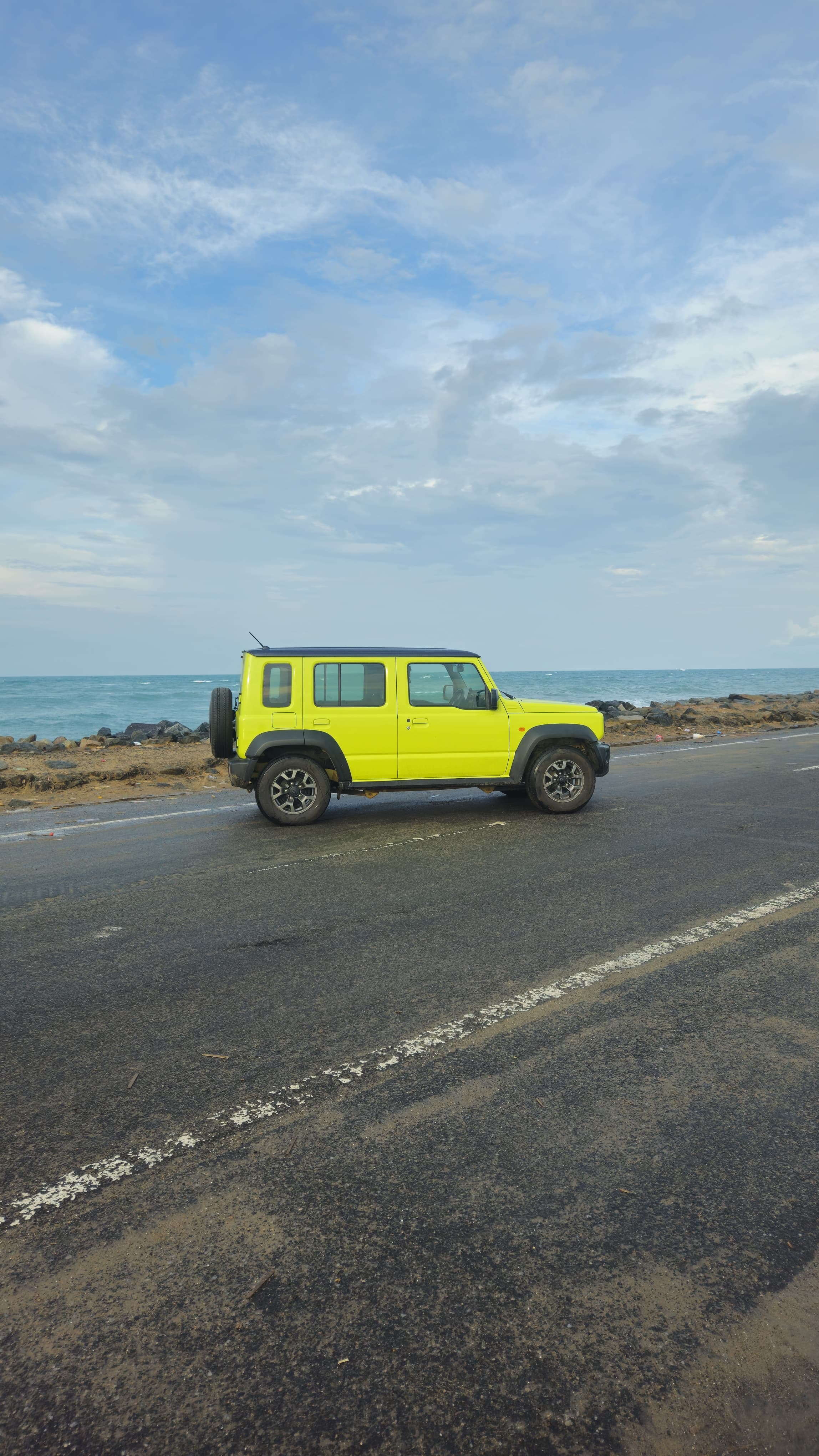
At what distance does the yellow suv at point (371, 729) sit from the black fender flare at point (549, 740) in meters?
0.02

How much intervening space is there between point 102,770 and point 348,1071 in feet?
39.6

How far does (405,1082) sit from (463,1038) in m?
0.48

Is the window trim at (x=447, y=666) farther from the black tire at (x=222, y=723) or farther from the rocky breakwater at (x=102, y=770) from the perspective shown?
the rocky breakwater at (x=102, y=770)

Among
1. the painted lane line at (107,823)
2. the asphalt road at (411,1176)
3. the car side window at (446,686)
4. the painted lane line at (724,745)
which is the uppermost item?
the car side window at (446,686)

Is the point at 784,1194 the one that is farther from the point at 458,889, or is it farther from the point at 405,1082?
the point at 458,889

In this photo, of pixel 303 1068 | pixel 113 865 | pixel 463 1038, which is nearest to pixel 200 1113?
pixel 303 1068

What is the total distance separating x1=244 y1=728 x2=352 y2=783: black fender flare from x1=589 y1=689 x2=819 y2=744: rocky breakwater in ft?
36.0

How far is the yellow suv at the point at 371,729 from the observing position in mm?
8758

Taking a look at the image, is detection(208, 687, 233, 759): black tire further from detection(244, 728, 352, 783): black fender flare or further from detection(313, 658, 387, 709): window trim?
detection(313, 658, 387, 709): window trim

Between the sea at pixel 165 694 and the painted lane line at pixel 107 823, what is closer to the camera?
the painted lane line at pixel 107 823

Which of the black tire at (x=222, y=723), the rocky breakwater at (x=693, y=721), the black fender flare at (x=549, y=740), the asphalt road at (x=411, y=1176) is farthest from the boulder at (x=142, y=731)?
the asphalt road at (x=411, y=1176)

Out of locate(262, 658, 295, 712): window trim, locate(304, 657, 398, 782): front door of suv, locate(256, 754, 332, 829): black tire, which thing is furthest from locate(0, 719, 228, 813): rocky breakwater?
locate(304, 657, 398, 782): front door of suv

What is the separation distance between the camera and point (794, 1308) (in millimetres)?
2193

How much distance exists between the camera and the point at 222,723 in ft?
29.2
